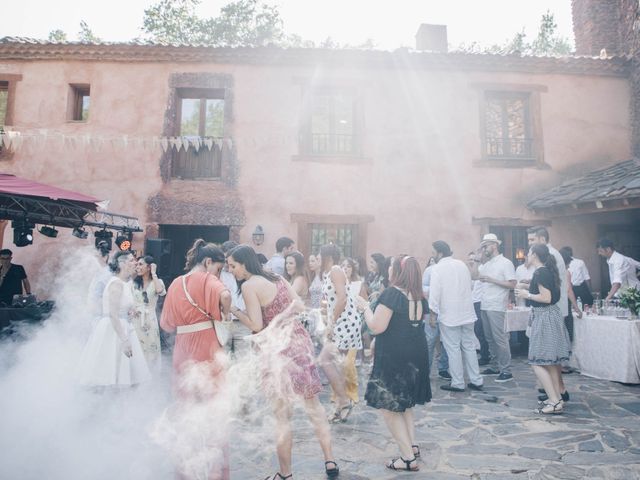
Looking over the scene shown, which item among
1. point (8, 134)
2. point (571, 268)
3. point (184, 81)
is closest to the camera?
point (571, 268)

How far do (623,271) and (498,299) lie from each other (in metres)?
2.49

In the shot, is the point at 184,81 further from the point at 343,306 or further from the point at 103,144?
the point at 343,306

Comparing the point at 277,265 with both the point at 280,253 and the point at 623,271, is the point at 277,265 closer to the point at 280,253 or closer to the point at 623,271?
the point at 280,253

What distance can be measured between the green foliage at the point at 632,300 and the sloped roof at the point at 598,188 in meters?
2.63

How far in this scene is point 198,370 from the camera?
11.1ft

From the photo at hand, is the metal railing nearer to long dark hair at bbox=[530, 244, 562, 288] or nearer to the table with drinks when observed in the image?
the table with drinks

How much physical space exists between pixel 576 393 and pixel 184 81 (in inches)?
413

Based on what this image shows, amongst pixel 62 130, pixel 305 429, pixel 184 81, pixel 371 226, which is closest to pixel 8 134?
pixel 62 130

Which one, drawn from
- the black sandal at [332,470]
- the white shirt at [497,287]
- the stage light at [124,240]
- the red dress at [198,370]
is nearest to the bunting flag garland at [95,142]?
the stage light at [124,240]

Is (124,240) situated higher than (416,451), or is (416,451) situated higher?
(124,240)

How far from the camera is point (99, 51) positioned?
1038 cm

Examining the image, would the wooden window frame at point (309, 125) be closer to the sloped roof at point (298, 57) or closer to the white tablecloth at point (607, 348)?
the sloped roof at point (298, 57)

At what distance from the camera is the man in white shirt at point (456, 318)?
20.2 ft

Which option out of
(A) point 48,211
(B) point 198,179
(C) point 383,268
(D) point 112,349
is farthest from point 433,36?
(D) point 112,349
